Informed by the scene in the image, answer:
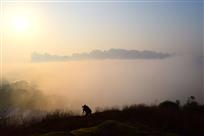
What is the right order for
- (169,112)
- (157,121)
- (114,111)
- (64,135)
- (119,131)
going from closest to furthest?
1. (64,135)
2. (119,131)
3. (157,121)
4. (169,112)
5. (114,111)

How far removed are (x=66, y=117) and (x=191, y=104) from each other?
38.5 feet

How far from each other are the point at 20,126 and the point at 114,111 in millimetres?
6270

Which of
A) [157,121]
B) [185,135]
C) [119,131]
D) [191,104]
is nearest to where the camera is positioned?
[119,131]

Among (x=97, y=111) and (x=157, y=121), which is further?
(x=97, y=111)

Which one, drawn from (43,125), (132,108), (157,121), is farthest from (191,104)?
(43,125)

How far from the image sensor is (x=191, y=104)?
3344 cm

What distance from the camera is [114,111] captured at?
1075 inches

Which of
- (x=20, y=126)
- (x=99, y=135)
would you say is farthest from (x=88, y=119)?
(x=99, y=135)

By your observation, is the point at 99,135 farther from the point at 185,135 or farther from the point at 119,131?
the point at 185,135

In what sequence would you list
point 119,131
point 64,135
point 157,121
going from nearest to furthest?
point 64,135 → point 119,131 → point 157,121

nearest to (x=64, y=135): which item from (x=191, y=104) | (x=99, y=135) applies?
(x=99, y=135)

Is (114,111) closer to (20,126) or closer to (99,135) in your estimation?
(20,126)

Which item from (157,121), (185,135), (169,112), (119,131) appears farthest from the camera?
(169,112)

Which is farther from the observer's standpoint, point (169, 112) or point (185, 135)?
point (169, 112)
